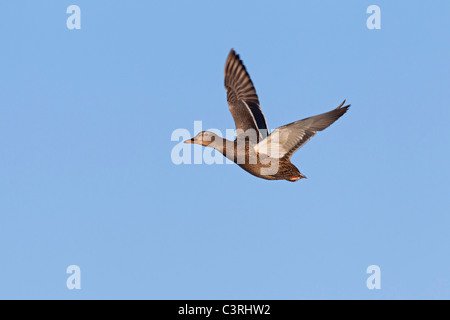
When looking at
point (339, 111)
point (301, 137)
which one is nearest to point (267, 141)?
→ point (301, 137)

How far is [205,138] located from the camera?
A: 14602mm

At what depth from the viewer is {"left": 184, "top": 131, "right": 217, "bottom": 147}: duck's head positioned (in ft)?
47.8

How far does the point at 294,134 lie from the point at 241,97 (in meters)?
4.60

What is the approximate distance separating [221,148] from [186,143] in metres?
0.98

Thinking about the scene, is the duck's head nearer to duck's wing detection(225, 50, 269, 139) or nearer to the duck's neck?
the duck's neck

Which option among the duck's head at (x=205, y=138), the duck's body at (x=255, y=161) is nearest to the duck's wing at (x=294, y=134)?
the duck's body at (x=255, y=161)

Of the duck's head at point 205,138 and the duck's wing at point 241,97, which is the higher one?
the duck's wing at point 241,97

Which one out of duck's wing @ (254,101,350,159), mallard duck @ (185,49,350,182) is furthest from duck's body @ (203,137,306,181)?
duck's wing @ (254,101,350,159)

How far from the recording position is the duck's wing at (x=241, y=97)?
15.8m

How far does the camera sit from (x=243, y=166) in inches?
556

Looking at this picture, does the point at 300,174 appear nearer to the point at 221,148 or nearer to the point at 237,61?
the point at 221,148

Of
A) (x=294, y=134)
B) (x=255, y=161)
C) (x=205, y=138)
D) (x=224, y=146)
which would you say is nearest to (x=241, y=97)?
(x=205, y=138)

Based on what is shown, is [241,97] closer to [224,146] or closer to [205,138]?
[205,138]

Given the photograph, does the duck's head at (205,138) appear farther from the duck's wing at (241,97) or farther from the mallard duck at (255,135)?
the duck's wing at (241,97)
